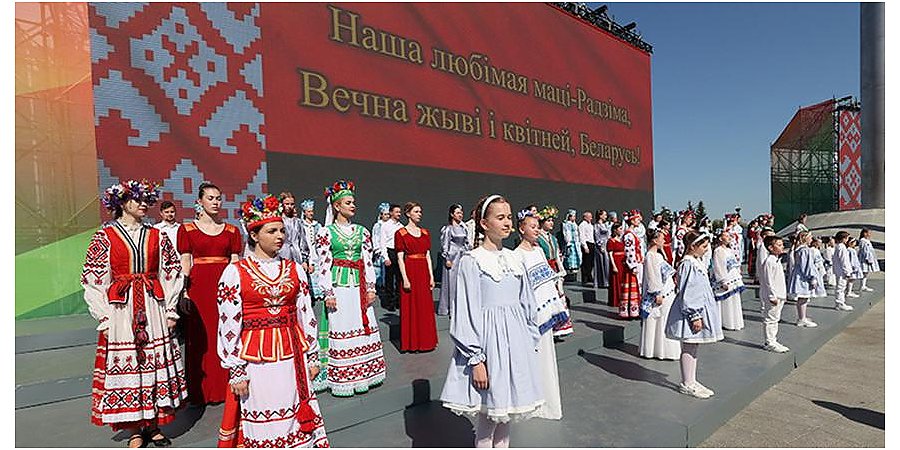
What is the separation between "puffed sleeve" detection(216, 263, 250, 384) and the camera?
2229 mm

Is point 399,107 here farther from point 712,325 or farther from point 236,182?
point 712,325

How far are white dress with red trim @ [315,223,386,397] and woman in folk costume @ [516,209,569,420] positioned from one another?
147 cm

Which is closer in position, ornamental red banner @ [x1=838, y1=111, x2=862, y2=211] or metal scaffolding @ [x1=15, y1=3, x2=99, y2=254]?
metal scaffolding @ [x1=15, y1=3, x2=99, y2=254]

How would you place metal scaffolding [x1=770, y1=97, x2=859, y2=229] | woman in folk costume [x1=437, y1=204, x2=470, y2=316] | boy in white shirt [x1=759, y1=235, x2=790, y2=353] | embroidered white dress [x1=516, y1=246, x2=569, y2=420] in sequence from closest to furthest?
1. embroidered white dress [x1=516, y1=246, x2=569, y2=420]
2. boy in white shirt [x1=759, y1=235, x2=790, y2=353]
3. woman in folk costume [x1=437, y1=204, x2=470, y2=316]
4. metal scaffolding [x1=770, y1=97, x2=859, y2=229]

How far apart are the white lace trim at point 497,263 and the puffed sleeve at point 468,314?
4 cm

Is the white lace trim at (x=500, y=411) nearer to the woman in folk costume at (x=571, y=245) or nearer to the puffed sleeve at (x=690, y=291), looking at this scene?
the puffed sleeve at (x=690, y=291)

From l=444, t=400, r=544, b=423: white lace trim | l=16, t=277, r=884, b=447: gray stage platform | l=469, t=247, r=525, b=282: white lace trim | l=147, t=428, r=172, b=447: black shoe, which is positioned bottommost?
l=16, t=277, r=884, b=447: gray stage platform

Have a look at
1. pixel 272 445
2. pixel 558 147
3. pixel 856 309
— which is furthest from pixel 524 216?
pixel 558 147

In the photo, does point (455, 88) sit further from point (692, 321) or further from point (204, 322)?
point (204, 322)

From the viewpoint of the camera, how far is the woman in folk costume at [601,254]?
9953 mm

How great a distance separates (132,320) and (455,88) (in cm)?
857

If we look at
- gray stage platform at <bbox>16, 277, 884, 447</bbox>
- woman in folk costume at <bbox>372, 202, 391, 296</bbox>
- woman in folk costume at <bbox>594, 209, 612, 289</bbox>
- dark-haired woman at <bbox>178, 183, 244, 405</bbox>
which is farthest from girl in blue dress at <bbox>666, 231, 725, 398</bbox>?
woman in folk costume at <bbox>594, 209, 612, 289</bbox>

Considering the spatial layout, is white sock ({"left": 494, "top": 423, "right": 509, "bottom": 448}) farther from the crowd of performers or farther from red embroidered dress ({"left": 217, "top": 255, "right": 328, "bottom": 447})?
red embroidered dress ({"left": 217, "top": 255, "right": 328, "bottom": 447})

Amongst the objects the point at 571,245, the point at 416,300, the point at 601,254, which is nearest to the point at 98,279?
the point at 416,300
